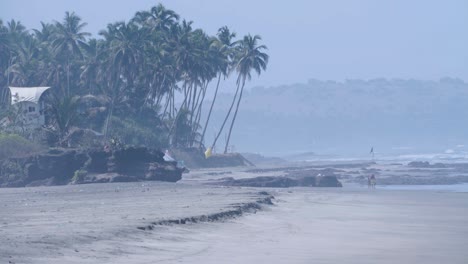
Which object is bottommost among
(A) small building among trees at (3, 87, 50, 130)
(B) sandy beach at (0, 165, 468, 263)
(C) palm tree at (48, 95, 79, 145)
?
(B) sandy beach at (0, 165, 468, 263)

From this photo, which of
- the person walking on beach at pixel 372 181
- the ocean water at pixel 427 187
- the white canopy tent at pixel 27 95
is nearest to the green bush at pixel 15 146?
the white canopy tent at pixel 27 95

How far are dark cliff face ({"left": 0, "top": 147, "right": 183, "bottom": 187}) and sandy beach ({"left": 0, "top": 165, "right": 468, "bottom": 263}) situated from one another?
7.87m

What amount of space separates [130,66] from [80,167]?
27.4m

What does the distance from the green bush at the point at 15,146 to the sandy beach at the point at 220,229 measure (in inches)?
509

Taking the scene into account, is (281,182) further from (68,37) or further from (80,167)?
(68,37)

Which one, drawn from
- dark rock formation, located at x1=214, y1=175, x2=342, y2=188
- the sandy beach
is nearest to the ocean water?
dark rock formation, located at x1=214, y1=175, x2=342, y2=188

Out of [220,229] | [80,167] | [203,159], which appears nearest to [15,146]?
[80,167]

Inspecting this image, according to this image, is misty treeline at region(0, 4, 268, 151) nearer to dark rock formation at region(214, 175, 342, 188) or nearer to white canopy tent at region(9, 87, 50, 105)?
white canopy tent at region(9, 87, 50, 105)

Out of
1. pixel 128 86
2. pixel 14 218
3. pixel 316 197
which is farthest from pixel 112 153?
pixel 128 86

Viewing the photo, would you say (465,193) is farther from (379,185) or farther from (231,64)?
(231,64)

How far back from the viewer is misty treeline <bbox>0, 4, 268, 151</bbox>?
67438 millimetres

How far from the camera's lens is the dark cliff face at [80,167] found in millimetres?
41688

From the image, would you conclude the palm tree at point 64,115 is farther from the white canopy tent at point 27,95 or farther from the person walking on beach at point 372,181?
the person walking on beach at point 372,181

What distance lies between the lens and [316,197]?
3547cm
